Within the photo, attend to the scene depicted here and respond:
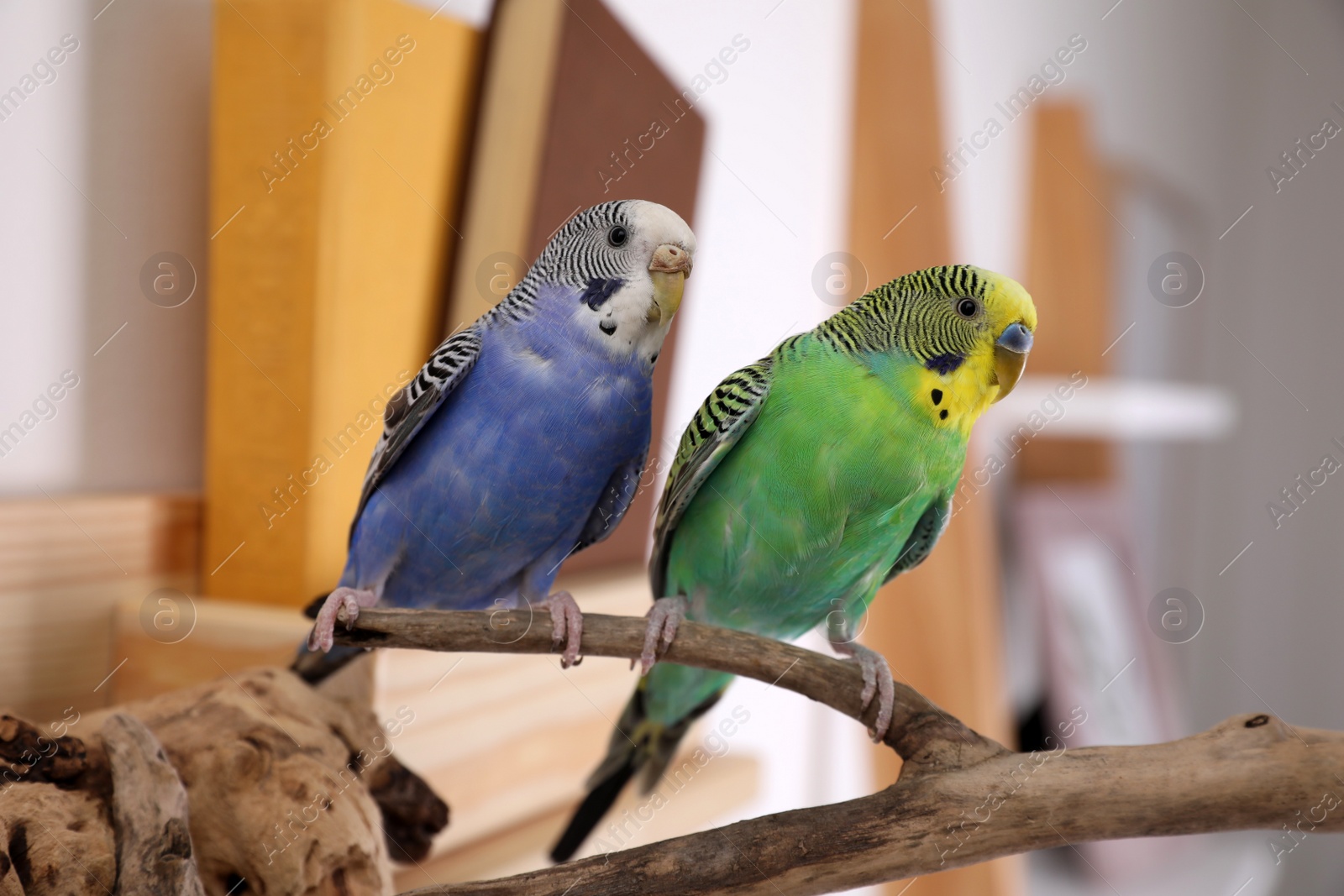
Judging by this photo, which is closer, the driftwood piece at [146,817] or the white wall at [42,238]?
the driftwood piece at [146,817]

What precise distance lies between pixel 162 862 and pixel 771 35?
4.68ft

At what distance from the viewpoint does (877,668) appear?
0.82m

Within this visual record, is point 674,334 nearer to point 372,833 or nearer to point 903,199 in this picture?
point 372,833

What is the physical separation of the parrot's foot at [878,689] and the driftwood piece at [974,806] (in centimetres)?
6

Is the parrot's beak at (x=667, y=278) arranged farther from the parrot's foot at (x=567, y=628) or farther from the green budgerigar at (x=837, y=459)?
the parrot's foot at (x=567, y=628)

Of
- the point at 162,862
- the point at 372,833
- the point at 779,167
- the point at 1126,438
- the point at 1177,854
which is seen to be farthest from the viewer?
the point at 1126,438

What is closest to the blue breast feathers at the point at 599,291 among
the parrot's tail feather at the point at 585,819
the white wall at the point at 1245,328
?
the parrot's tail feather at the point at 585,819

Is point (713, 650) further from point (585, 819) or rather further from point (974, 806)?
point (585, 819)

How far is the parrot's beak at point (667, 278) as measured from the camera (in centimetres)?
67

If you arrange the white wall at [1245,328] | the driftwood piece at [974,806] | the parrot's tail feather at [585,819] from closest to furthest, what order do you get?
the driftwood piece at [974,806] < the parrot's tail feather at [585,819] < the white wall at [1245,328]

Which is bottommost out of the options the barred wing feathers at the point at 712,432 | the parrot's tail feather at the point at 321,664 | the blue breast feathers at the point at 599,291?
the parrot's tail feather at the point at 321,664

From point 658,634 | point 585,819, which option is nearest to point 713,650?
point 658,634

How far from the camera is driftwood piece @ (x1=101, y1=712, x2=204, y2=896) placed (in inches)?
26.5

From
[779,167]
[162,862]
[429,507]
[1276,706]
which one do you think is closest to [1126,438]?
[1276,706]
